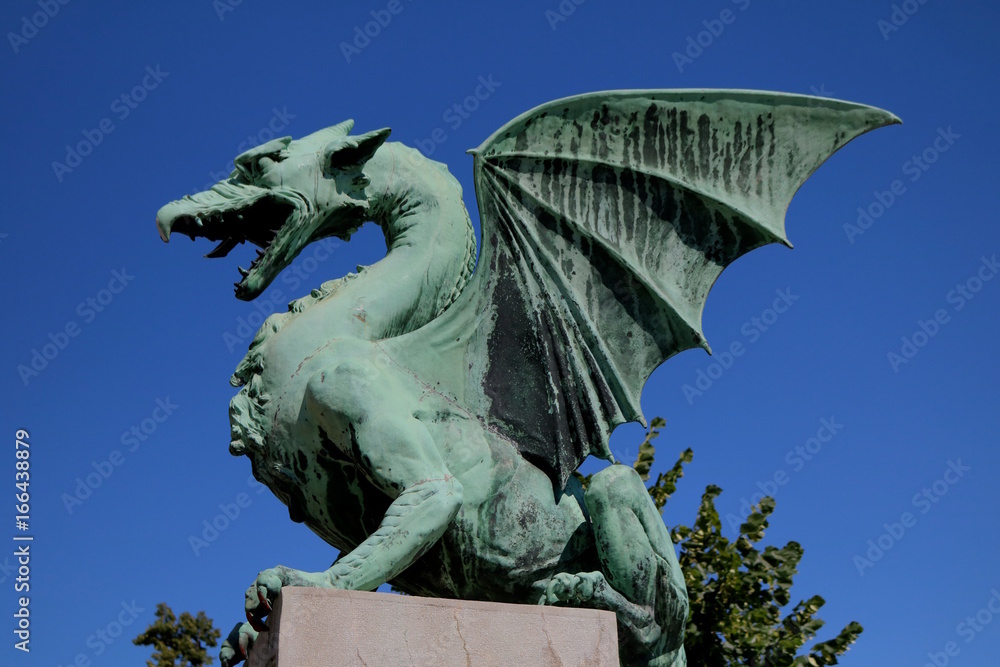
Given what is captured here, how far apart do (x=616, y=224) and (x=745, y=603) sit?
19.9ft

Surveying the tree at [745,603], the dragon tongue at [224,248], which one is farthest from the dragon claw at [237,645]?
the tree at [745,603]

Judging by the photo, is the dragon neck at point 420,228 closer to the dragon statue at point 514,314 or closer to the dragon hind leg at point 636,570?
the dragon statue at point 514,314

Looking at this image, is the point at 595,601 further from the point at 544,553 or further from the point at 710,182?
the point at 710,182

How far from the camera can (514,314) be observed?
4.62m

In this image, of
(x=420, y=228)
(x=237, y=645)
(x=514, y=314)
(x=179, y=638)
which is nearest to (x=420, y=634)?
(x=237, y=645)

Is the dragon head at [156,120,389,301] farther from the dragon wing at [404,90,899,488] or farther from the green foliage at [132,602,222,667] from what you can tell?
the green foliage at [132,602,222,667]

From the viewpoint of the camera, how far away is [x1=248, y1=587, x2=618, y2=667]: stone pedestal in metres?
3.39

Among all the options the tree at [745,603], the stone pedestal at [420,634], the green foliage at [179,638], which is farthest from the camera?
the green foliage at [179,638]

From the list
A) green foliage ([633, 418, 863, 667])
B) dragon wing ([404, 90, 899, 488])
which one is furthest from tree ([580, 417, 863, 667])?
dragon wing ([404, 90, 899, 488])

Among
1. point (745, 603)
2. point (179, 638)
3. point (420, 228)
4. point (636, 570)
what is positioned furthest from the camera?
point (179, 638)

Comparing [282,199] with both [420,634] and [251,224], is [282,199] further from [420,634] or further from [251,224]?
[420,634]

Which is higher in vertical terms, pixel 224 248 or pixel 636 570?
pixel 224 248

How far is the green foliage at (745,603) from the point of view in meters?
9.38

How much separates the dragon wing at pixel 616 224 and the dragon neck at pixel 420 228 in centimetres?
15
